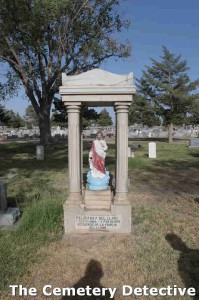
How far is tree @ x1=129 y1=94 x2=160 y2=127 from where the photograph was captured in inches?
1344

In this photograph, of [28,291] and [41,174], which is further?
[41,174]

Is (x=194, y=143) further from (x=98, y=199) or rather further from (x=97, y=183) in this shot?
(x=98, y=199)

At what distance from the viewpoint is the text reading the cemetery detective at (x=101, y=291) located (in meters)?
3.87

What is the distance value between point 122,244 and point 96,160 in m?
2.03

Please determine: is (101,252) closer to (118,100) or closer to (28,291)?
(28,291)

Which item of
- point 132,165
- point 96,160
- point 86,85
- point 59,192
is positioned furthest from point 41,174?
point 86,85

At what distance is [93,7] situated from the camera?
20578 millimetres

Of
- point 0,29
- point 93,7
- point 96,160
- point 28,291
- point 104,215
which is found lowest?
point 28,291

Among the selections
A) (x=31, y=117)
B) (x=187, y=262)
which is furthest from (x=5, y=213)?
(x=31, y=117)

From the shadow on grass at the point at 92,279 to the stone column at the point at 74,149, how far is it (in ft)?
5.40

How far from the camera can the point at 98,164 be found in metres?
6.36

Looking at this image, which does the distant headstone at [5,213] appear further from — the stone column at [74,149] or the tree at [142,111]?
the tree at [142,111]

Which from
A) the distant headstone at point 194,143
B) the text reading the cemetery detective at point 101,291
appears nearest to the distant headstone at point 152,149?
the distant headstone at point 194,143

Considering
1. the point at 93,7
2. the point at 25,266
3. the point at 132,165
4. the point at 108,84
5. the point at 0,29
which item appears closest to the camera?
the point at 25,266
